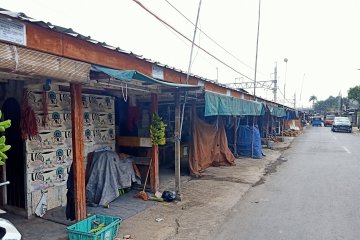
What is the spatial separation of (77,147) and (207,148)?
6.52m

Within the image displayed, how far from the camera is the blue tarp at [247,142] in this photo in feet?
45.6

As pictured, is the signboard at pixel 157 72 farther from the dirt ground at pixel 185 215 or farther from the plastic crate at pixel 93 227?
the plastic crate at pixel 93 227

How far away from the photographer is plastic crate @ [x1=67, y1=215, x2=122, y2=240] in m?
4.27

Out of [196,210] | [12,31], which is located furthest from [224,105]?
[12,31]

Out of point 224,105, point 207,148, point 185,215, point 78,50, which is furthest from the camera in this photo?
point 207,148

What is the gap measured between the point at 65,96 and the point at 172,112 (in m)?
5.79

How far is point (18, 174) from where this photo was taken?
594cm

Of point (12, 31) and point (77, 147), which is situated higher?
point (12, 31)

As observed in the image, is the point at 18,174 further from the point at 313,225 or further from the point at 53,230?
the point at 313,225

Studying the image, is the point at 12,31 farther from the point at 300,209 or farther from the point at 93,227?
the point at 300,209

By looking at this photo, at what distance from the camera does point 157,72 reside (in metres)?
6.50

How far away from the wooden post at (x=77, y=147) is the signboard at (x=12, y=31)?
1474mm

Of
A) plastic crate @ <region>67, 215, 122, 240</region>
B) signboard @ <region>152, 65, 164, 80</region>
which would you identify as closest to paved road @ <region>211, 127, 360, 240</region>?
plastic crate @ <region>67, 215, 122, 240</region>

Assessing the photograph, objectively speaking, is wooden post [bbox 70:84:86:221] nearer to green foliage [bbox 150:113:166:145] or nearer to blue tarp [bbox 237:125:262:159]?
green foliage [bbox 150:113:166:145]
